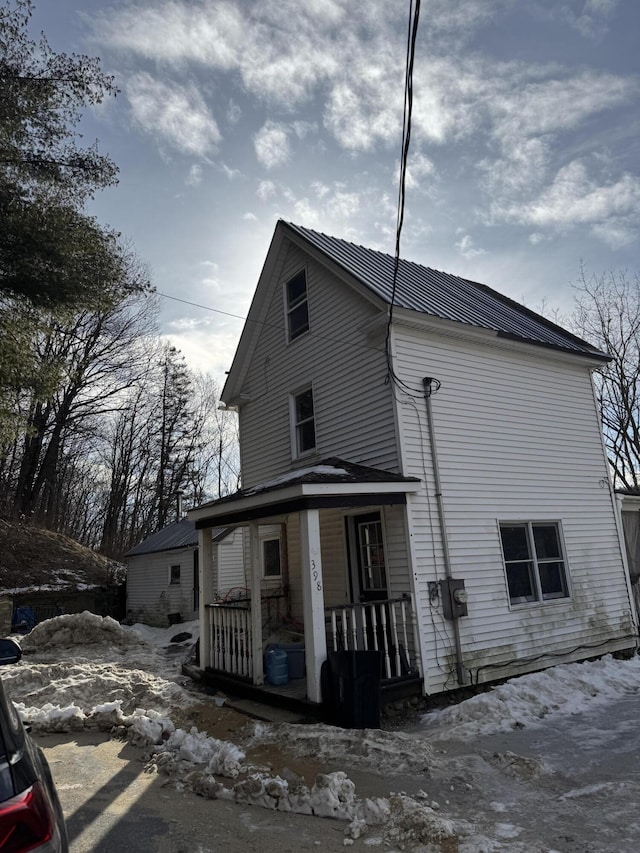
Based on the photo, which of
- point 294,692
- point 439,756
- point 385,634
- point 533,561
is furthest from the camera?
point 533,561

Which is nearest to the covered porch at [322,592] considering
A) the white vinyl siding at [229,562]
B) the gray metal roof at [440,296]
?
the gray metal roof at [440,296]

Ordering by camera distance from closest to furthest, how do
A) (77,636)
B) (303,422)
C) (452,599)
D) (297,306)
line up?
(452,599) → (303,422) → (297,306) → (77,636)

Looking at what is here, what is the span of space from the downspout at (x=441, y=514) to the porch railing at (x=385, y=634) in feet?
2.55

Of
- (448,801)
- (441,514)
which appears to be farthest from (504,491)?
(448,801)

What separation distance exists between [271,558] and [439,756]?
680 cm

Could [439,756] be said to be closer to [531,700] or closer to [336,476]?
[531,700]

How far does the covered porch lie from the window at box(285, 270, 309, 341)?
3.53 metres

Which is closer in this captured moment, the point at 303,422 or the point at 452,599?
the point at 452,599

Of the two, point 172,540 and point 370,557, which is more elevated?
point 172,540

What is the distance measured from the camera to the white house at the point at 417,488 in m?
7.82

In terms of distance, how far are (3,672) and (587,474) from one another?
11.2 m

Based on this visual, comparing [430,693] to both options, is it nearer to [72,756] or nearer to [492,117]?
[72,756]

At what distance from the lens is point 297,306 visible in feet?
38.2

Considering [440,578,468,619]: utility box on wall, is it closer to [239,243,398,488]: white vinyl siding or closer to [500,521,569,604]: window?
[500,521,569,604]: window
